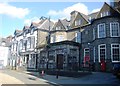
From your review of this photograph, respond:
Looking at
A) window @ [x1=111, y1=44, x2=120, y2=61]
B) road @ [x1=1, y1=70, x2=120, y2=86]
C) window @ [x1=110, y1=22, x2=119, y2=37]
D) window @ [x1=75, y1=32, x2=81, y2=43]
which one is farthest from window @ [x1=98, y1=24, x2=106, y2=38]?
road @ [x1=1, y1=70, x2=120, y2=86]

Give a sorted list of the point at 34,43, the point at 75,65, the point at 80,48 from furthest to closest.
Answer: the point at 34,43 → the point at 80,48 → the point at 75,65

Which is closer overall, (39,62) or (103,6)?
(103,6)

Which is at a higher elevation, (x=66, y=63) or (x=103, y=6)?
(x=103, y=6)

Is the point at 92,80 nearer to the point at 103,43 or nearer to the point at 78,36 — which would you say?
the point at 103,43

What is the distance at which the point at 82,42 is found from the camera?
3616cm

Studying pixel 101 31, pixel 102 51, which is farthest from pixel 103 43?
pixel 101 31

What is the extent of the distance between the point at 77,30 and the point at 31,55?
13463mm


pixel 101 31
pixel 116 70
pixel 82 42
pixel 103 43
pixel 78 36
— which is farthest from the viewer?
pixel 78 36

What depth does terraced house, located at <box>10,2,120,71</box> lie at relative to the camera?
2932 cm

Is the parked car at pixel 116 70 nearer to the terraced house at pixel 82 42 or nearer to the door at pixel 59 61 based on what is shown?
the terraced house at pixel 82 42

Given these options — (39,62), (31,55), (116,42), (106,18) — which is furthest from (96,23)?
(31,55)

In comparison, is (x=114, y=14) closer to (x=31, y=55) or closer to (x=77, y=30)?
(x=77, y=30)

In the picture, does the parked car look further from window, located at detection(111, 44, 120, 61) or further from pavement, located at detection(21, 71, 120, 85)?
window, located at detection(111, 44, 120, 61)

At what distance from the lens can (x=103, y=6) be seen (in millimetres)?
33312
